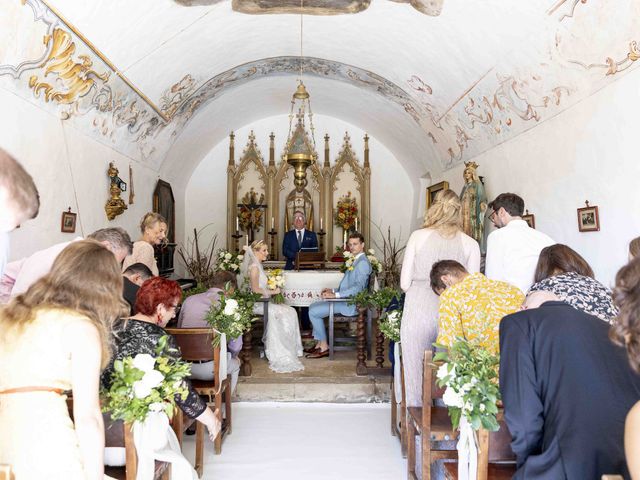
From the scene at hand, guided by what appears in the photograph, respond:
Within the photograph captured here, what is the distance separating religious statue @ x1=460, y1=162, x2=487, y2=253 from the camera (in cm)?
736

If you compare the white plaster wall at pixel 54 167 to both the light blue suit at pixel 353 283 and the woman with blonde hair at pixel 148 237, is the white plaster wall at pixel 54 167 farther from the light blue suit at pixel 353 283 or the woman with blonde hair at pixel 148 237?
the light blue suit at pixel 353 283

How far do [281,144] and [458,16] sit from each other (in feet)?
22.4

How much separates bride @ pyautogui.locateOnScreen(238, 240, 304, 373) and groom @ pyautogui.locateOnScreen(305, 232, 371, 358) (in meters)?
0.32

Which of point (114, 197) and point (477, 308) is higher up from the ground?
point (114, 197)

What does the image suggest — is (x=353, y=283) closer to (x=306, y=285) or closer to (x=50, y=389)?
(x=306, y=285)

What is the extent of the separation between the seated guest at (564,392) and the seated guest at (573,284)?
50 centimetres

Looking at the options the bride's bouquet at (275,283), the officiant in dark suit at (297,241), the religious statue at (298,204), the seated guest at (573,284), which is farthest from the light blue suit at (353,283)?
the religious statue at (298,204)

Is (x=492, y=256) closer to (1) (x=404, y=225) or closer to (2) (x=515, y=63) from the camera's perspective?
(2) (x=515, y=63)

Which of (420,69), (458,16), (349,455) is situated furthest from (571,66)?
(349,455)

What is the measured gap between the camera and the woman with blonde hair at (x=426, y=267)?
4078 mm

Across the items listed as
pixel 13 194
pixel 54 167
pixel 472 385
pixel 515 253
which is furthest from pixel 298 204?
A: pixel 13 194

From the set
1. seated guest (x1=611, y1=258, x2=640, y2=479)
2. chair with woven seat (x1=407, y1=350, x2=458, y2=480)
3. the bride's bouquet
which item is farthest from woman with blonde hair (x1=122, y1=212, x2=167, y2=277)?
seated guest (x1=611, y1=258, x2=640, y2=479)

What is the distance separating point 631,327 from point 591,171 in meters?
4.03

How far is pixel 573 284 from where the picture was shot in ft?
8.43
